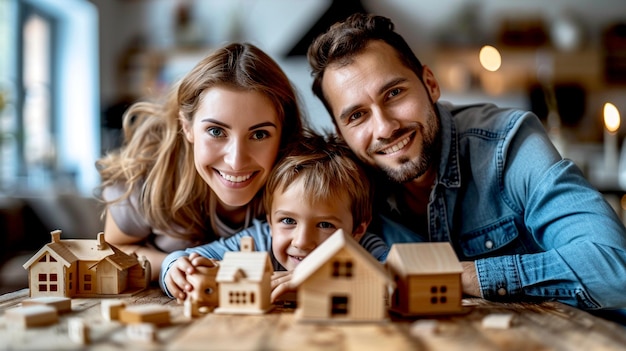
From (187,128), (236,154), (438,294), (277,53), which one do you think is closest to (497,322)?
(438,294)

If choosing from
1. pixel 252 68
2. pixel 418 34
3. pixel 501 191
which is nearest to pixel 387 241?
pixel 501 191

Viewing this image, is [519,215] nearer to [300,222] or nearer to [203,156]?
[300,222]

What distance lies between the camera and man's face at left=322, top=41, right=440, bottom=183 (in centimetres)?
161

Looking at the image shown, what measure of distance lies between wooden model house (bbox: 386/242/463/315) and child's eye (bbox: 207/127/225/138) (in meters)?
0.59

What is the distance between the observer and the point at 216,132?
1.56 m

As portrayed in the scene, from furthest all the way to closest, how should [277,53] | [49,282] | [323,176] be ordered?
1. [277,53]
2. [323,176]
3. [49,282]

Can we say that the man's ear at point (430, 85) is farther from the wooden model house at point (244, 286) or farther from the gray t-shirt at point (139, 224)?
the wooden model house at point (244, 286)

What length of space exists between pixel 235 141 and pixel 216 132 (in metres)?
0.07

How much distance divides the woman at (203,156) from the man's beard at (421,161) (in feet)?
0.92

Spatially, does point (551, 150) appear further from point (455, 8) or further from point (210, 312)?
point (455, 8)

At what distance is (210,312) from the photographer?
1.18 meters

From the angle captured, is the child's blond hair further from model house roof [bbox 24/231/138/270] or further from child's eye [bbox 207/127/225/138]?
model house roof [bbox 24/231/138/270]

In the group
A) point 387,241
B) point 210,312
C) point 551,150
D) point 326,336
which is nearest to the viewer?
point 326,336

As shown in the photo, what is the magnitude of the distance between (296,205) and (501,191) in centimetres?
57
